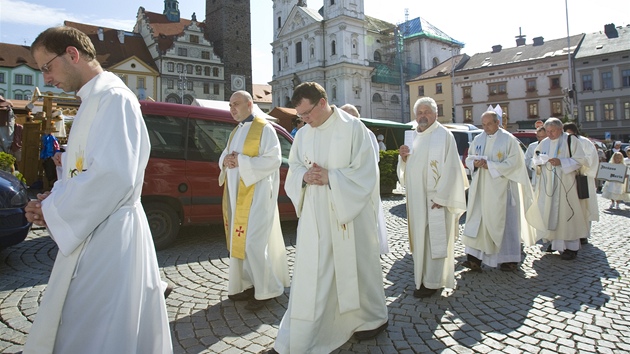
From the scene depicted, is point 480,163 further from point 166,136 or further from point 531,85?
point 531,85

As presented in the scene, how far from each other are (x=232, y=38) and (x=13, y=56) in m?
26.5

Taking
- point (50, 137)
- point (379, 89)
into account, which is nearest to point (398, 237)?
point (50, 137)

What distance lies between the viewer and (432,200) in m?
4.34

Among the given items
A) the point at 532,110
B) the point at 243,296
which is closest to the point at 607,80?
the point at 532,110

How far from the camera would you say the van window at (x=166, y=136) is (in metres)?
5.87

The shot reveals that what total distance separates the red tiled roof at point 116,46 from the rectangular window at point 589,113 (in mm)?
49355

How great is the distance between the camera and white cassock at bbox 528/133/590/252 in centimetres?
598

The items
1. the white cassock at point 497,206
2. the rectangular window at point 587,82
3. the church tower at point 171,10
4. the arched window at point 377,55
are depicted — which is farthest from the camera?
the arched window at point 377,55

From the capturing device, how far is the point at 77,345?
1.89 metres

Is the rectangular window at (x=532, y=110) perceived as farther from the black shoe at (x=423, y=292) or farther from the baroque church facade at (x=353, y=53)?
the black shoe at (x=423, y=292)

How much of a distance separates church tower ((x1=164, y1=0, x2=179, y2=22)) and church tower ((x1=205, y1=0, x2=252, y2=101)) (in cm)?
525

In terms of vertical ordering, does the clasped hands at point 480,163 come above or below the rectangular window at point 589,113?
below

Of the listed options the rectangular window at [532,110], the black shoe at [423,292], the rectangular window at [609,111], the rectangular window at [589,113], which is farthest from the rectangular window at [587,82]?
the black shoe at [423,292]

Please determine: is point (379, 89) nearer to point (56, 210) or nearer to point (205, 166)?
point (205, 166)
